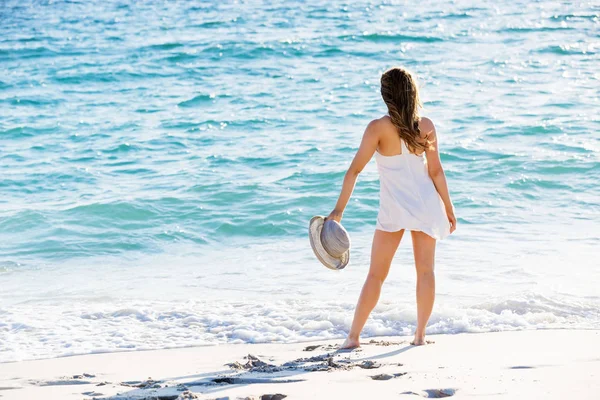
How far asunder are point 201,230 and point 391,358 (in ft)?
14.4

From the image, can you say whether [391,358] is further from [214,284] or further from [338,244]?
[214,284]

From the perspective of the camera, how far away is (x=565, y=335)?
4.96m

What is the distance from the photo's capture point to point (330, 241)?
446 cm

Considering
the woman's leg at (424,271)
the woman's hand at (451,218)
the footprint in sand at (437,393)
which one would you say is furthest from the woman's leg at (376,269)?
the footprint in sand at (437,393)

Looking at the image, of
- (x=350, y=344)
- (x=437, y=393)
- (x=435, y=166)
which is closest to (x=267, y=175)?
(x=350, y=344)

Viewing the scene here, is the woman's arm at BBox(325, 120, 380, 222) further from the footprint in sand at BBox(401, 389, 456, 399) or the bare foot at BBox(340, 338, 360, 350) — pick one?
the footprint in sand at BBox(401, 389, 456, 399)

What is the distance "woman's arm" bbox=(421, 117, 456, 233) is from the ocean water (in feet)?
3.49

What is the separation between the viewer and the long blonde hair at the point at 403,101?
441cm

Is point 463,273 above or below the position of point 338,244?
below

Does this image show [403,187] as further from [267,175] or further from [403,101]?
[267,175]

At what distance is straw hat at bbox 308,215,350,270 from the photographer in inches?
175

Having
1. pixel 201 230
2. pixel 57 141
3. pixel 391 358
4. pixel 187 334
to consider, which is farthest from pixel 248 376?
pixel 57 141

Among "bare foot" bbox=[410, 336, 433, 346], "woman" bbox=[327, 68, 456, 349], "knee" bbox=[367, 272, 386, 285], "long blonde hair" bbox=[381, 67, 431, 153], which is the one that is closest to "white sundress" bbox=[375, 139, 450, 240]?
"woman" bbox=[327, 68, 456, 349]

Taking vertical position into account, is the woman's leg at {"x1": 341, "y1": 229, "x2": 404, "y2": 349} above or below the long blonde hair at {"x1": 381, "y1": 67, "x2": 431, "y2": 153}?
below
